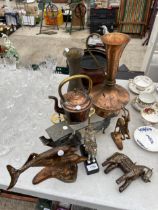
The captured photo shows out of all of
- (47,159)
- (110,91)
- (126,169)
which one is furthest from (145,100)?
(47,159)

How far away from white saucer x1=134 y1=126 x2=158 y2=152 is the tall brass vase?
0.17 metres

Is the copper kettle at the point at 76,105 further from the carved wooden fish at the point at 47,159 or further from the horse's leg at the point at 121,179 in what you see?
the horse's leg at the point at 121,179

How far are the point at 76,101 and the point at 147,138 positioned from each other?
0.40 metres

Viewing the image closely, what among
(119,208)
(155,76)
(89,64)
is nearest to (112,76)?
(89,64)

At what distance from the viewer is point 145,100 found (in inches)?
43.1

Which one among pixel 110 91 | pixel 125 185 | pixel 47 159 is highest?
pixel 110 91

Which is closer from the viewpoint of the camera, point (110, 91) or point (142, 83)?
point (110, 91)

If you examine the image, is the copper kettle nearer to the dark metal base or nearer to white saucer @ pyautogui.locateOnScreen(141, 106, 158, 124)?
the dark metal base

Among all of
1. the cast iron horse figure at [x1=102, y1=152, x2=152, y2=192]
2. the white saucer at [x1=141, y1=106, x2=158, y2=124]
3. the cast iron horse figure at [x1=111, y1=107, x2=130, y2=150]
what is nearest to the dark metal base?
the cast iron horse figure at [x1=102, y1=152, x2=152, y2=192]

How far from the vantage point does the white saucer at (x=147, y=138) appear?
92 cm

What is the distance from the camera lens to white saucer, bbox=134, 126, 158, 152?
0.92m

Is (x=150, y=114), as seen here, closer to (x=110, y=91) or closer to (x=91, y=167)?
(x=110, y=91)

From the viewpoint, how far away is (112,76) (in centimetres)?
91

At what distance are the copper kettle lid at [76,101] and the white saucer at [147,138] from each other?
1.06 ft
